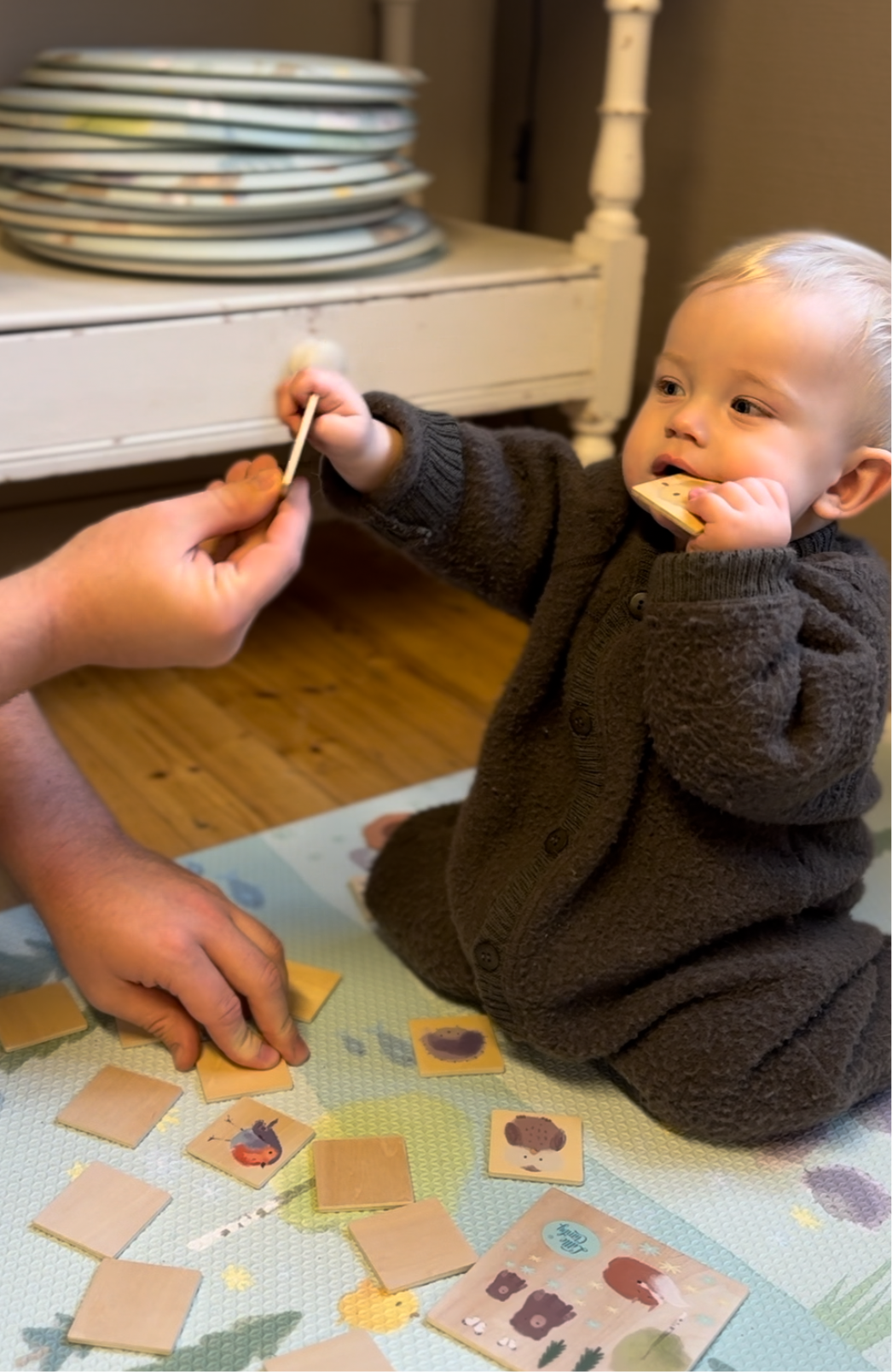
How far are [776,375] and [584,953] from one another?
1.20 ft

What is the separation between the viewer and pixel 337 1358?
2.05 feet

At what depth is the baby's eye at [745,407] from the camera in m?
0.74

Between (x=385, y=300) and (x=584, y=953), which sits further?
(x=385, y=300)

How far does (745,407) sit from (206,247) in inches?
24.6

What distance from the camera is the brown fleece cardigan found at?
707 mm

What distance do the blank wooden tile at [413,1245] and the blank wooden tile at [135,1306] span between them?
3.7 inches

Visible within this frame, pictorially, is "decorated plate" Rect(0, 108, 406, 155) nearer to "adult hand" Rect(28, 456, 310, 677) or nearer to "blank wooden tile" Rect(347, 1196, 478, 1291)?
"adult hand" Rect(28, 456, 310, 677)

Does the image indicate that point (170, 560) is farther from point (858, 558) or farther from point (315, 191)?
point (315, 191)

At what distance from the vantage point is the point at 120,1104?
0.78m

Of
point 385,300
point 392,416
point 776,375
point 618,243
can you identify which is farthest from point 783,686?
point 618,243

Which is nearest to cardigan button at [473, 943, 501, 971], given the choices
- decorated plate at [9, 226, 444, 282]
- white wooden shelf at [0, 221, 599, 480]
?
white wooden shelf at [0, 221, 599, 480]

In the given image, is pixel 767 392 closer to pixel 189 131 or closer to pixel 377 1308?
pixel 377 1308

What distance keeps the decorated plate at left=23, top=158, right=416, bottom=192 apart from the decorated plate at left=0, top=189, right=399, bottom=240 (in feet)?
0.08

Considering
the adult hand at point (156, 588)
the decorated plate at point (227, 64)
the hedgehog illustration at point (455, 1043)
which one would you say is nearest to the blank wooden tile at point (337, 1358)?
the hedgehog illustration at point (455, 1043)
